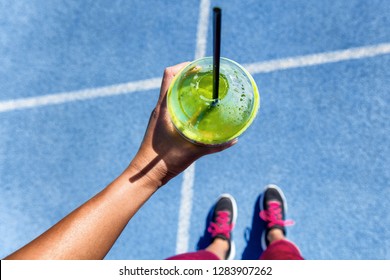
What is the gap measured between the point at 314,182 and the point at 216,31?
202 centimetres

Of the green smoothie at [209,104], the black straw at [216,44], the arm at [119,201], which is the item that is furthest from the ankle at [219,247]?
the black straw at [216,44]

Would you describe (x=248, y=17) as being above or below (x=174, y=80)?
above

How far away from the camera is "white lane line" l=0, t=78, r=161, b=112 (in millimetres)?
3236

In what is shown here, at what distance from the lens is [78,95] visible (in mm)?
3312

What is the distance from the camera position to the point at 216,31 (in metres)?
1.15

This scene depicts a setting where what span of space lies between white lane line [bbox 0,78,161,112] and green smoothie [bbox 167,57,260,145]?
178 cm

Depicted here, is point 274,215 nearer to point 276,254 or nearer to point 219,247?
point 276,254

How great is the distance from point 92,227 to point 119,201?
149 mm

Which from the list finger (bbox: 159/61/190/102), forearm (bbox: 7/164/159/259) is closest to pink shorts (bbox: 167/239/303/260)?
forearm (bbox: 7/164/159/259)

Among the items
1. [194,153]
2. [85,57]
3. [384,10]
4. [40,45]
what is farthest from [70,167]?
[384,10]

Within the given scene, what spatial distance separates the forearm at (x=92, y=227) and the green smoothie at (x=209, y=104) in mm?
362

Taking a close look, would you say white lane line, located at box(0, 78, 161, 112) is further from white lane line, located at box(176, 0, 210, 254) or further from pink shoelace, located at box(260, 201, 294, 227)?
pink shoelace, located at box(260, 201, 294, 227)

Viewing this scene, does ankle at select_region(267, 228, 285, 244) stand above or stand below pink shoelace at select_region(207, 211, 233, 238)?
below
